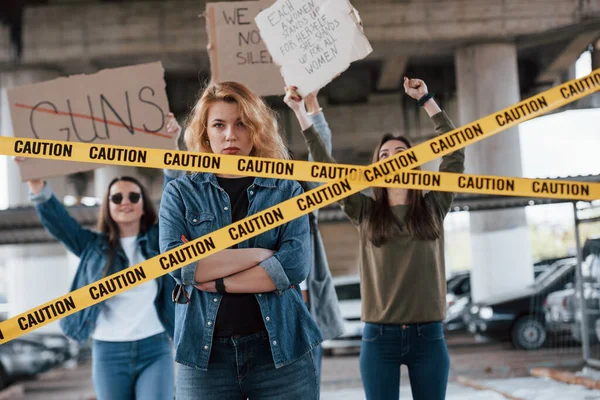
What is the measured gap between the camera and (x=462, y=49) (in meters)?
17.0

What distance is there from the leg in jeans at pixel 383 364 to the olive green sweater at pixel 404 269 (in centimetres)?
8

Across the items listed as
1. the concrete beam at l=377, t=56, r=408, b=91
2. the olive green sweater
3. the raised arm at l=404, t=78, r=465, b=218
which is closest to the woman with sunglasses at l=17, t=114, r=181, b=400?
the olive green sweater

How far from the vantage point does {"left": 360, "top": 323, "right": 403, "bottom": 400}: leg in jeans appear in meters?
3.48

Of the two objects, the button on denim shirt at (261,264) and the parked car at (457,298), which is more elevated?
the button on denim shirt at (261,264)

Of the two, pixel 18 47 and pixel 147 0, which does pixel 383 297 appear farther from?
pixel 18 47

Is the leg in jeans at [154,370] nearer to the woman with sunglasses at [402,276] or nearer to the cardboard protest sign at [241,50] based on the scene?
the woman with sunglasses at [402,276]

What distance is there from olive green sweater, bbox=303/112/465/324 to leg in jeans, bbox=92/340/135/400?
124 centimetres

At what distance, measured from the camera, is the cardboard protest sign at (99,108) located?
15.2ft

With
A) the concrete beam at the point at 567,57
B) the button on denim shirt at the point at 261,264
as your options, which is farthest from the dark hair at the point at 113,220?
the concrete beam at the point at 567,57

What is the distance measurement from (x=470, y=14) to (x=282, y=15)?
507 inches

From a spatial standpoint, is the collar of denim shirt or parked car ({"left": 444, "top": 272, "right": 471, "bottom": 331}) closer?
the collar of denim shirt

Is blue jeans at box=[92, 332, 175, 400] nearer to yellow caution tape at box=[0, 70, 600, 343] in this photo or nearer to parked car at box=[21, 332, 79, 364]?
yellow caution tape at box=[0, 70, 600, 343]

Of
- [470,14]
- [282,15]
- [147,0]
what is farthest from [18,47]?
[282,15]

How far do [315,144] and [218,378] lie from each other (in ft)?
4.85
